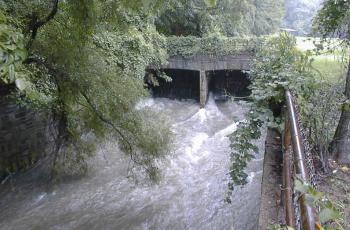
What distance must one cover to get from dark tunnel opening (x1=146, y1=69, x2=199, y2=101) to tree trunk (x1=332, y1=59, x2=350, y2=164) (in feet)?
33.7

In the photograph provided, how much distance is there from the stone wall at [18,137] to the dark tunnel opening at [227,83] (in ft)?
25.2

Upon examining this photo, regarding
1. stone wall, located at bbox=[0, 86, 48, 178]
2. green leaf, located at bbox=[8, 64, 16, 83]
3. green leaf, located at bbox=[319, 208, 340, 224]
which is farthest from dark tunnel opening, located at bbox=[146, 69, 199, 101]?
green leaf, located at bbox=[319, 208, 340, 224]

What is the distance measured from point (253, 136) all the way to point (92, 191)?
13.9 ft

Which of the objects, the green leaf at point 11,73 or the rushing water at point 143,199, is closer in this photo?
the green leaf at point 11,73

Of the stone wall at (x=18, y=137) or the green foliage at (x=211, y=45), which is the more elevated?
the green foliage at (x=211, y=45)

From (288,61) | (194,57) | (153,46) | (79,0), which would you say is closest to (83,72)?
(79,0)

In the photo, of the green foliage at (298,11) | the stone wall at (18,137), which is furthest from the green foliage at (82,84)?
the green foliage at (298,11)

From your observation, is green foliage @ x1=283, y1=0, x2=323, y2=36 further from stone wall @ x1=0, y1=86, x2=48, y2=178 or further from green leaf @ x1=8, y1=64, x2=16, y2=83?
green leaf @ x1=8, y1=64, x2=16, y2=83

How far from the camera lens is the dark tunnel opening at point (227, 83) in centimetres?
1460

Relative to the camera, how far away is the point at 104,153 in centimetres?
860

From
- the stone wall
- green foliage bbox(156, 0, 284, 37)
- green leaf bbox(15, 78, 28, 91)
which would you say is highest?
green foliage bbox(156, 0, 284, 37)

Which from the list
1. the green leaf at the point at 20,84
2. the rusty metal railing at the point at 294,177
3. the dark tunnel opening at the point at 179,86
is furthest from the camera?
the dark tunnel opening at the point at 179,86

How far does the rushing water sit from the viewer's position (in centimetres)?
594

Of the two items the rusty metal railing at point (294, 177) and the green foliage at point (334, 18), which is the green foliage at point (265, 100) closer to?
the rusty metal railing at point (294, 177)
